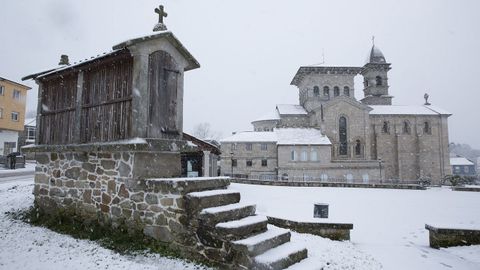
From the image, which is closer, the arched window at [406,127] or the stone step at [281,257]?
the stone step at [281,257]

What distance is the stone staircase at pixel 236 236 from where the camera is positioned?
14.2ft

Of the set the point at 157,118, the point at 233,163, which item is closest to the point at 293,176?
the point at 233,163

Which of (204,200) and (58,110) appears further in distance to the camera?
(58,110)

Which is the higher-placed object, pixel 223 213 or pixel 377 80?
pixel 377 80

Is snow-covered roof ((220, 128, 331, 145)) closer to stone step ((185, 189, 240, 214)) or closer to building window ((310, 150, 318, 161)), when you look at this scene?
building window ((310, 150, 318, 161))

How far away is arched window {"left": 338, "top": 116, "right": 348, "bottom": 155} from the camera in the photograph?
38.1m

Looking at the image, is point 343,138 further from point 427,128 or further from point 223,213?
A: point 223,213

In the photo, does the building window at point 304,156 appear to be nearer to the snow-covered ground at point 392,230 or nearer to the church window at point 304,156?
the church window at point 304,156

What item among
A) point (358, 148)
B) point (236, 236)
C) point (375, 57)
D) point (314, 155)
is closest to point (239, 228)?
point (236, 236)

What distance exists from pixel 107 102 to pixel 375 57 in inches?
1917

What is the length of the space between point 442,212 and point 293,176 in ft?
71.1

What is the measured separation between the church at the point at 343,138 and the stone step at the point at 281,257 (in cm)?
2948

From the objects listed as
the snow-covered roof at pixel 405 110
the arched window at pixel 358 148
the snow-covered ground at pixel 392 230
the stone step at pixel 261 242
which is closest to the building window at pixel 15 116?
the snow-covered ground at pixel 392 230

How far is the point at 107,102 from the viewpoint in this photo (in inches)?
262
